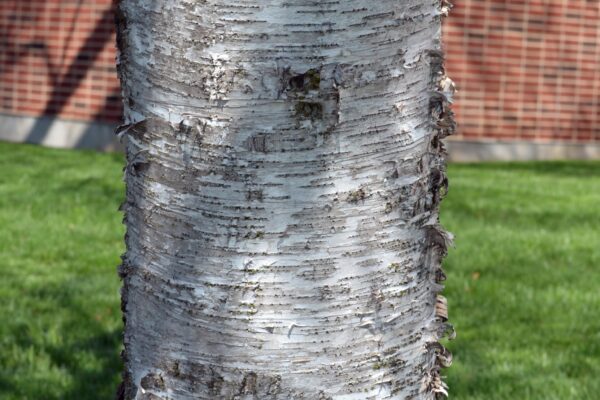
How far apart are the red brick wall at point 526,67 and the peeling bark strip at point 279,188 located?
10388 millimetres

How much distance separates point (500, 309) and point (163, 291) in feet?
13.2

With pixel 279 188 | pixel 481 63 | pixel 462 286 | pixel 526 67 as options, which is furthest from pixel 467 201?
pixel 279 188

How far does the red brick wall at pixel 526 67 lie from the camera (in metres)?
12.0

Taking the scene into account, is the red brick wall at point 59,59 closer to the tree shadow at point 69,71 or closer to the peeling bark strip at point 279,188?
the tree shadow at point 69,71

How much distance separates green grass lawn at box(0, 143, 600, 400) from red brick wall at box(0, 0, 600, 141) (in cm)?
258

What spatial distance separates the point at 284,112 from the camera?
1.62 meters

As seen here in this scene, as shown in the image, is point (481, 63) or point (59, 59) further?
point (59, 59)

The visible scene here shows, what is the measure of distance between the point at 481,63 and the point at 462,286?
21.9ft

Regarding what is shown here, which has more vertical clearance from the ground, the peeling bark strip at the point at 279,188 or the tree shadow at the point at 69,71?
the peeling bark strip at the point at 279,188

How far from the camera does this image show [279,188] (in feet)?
5.35

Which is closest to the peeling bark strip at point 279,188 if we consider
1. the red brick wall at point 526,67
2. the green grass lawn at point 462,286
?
the green grass lawn at point 462,286

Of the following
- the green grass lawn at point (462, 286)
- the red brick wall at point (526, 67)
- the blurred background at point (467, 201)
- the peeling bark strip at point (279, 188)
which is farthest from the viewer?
the red brick wall at point (526, 67)

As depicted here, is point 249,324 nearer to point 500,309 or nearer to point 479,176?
point 500,309

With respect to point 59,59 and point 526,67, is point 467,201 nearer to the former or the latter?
point 526,67
